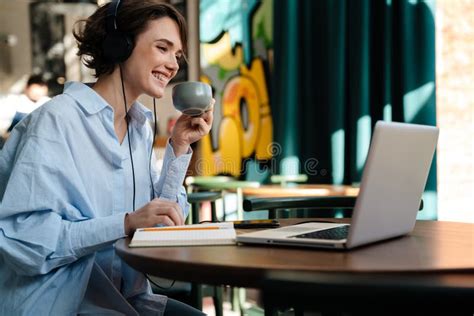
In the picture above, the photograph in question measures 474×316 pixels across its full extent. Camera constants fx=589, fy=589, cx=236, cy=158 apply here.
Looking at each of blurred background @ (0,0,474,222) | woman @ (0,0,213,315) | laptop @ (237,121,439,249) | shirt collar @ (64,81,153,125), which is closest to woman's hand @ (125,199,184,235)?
woman @ (0,0,213,315)

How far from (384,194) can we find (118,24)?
2.86 feet

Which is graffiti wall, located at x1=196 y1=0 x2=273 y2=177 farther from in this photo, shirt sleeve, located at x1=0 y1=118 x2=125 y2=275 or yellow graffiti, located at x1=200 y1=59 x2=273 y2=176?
shirt sleeve, located at x1=0 y1=118 x2=125 y2=275

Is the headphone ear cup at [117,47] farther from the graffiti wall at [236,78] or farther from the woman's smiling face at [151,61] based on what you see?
the graffiti wall at [236,78]

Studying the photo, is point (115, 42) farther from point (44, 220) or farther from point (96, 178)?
point (44, 220)

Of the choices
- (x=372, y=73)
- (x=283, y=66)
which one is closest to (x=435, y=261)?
(x=372, y=73)

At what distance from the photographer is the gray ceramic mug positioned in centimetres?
144

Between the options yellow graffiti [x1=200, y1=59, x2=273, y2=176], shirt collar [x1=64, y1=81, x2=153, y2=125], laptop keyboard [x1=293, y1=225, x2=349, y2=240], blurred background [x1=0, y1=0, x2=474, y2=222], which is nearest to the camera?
laptop keyboard [x1=293, y1=225, x2=349, y2=240]

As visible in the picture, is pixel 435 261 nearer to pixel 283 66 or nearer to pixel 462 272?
pixel 462 272

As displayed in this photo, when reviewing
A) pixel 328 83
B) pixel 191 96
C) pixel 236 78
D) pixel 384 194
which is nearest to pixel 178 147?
pixel 191 96

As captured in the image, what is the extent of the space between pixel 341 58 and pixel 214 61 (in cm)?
179

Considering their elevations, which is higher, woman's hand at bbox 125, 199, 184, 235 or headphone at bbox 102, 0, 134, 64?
headphone at bbox 102, 0, 134, 64

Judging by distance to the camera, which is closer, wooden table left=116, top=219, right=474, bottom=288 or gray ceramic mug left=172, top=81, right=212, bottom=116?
wooden table left=116, top=219, right=474, bottom=288

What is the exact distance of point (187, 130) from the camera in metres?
1.60

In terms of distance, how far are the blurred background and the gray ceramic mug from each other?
103 cm
